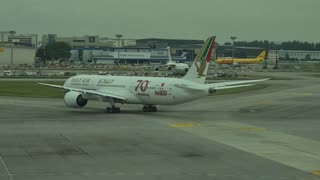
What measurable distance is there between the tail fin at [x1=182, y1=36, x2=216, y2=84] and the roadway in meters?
2.97

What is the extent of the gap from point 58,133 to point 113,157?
9260 millimetres

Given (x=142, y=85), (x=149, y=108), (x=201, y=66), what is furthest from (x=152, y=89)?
(x=201, y=66)

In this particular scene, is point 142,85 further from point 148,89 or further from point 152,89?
point 152,89

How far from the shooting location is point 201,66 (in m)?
45.9

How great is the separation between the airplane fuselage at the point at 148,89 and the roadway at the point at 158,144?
53.7 inches

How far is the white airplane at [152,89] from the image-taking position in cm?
4506

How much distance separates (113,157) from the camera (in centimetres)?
2316

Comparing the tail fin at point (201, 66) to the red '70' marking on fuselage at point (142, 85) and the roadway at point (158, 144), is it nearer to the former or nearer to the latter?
the roadway at point (158, 144)

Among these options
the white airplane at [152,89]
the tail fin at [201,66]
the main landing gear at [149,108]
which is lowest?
the main landing gear at [149,108]

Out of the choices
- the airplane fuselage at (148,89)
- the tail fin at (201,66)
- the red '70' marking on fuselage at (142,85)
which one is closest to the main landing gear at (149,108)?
the airplane fuselage at (148,89)

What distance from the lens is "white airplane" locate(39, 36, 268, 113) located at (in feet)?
148

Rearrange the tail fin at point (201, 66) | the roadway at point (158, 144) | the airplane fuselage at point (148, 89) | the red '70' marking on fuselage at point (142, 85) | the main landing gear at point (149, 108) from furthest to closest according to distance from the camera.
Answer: the main landing gear at point (149, 108)
the red '70' marking on fuselage at point (142, 85)
the tail fin at point (201, 66)
the airplane fuselage at point (148, 89)
the roadway at point (158, 144)

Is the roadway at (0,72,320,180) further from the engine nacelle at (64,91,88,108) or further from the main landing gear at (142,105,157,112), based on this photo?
the main landing gear at (142,105,157,112)

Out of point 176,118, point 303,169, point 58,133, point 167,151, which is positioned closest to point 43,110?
point 176,118
